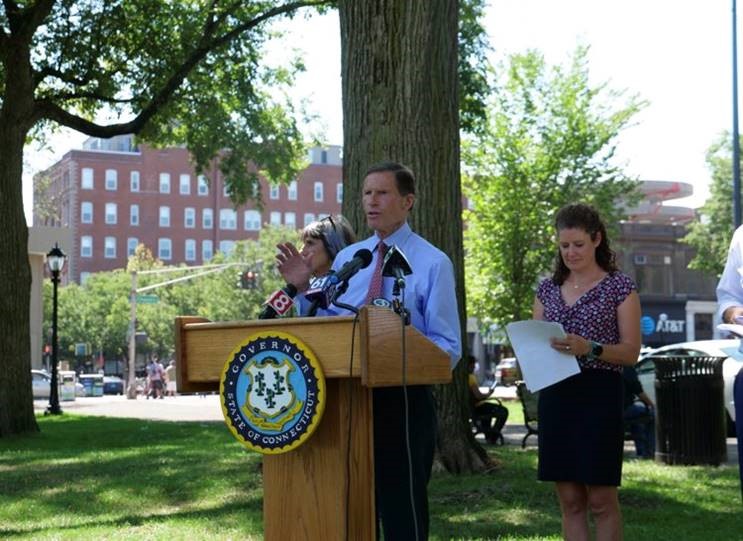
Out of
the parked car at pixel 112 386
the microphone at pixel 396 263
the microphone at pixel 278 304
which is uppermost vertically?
the microphone at pixel 396 263

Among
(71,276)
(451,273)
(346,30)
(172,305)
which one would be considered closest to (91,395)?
(172,305)

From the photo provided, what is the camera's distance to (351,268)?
15.1 feet

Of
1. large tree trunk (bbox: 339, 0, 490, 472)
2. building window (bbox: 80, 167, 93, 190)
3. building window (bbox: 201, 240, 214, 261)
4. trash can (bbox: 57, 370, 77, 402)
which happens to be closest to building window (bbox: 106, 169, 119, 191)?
building window (bbox: 80, 167, 93, 190)

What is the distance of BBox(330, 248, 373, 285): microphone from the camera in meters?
4.59

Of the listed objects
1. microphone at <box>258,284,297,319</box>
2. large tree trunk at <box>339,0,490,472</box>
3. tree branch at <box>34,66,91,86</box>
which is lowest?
microphone at <box>258,284,297,319</box>

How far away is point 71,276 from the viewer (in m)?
116

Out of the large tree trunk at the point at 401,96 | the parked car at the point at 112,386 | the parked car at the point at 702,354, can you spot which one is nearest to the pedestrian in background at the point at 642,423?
the parked car at the point at 702,354

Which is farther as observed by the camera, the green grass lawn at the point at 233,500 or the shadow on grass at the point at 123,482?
the shadow on grass at the point at 123,482

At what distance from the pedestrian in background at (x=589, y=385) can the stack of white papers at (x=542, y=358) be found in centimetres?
12

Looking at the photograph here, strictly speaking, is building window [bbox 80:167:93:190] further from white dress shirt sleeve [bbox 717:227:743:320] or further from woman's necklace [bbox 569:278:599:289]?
white dress shirt sleeve [bbox 717:227:743:320]

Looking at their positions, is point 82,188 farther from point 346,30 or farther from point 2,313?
point 346,30

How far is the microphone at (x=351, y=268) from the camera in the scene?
4586mm

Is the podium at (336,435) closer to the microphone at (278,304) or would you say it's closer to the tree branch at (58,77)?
the microphone at (278,304)

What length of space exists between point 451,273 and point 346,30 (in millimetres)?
5478
